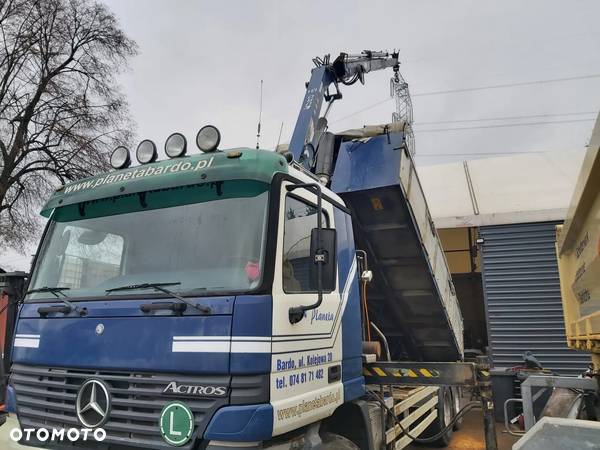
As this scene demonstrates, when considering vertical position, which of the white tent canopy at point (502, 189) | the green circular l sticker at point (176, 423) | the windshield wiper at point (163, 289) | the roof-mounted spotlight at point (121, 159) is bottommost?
the green circular l sticker at point (176, 423)

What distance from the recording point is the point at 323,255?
2908mm

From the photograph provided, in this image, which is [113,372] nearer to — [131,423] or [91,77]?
[131,423]

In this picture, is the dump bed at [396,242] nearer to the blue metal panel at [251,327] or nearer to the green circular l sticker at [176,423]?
the blue metal panel at [251,327]

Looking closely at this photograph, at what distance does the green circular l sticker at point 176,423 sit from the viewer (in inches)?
97.7

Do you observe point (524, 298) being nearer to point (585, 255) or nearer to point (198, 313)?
point (585, 255)

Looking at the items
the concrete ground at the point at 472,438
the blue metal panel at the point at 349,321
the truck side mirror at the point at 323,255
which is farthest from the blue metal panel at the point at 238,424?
the concrete ground at the point at 472,438

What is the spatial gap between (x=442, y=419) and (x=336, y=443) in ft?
13.1

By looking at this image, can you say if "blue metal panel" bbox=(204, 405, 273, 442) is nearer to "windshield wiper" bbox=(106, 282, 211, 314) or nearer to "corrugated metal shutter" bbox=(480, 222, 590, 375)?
"windshield wiper" bbox=(106, 282, 211, 314)

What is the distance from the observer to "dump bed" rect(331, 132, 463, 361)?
16.2ft

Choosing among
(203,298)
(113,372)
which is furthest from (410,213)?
(113,372)

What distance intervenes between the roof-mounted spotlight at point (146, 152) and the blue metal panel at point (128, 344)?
1220 millimetres

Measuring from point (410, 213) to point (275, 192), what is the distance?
2.44m

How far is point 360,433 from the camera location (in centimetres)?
367

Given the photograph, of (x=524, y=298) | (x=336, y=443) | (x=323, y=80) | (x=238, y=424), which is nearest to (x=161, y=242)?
(x=238, y=424)
